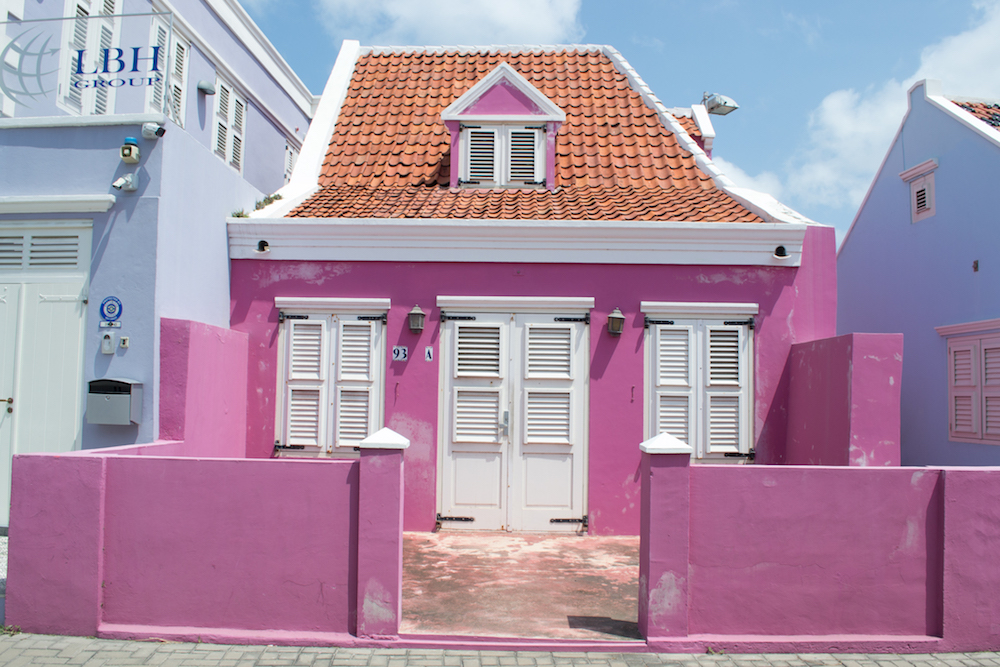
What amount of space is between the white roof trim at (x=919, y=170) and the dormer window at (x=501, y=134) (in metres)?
7.52

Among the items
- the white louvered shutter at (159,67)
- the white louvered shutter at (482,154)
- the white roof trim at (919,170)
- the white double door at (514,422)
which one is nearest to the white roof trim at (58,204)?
the white louvered shutter at (159,67)

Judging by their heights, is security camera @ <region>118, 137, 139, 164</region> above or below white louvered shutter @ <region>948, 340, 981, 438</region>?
above

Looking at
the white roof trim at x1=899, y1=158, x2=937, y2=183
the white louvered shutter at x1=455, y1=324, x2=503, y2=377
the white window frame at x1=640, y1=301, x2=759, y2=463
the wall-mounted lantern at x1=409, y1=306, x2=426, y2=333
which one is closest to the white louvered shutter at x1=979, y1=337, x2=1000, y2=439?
the white roof trim at x1=899, y1=158, x2=937, y2=183

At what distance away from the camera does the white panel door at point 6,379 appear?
6586 mm

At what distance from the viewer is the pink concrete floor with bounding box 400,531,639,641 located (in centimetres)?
504

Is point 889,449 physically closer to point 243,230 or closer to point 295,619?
point 295,619

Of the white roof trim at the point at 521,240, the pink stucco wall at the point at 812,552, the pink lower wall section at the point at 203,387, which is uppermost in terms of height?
the white roof trim at the point at 521,240

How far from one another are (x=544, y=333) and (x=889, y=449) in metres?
3.77

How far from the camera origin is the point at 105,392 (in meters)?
6.35

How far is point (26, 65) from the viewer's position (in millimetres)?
6980

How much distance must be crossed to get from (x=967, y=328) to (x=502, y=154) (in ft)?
26.9

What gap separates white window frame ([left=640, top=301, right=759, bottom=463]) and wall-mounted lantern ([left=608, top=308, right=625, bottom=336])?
30cm

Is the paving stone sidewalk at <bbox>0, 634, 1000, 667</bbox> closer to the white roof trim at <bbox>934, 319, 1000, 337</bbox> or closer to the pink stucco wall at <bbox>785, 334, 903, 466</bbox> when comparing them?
the pink stucco wall at <bbox>785, 334, 903, 466</bbox>

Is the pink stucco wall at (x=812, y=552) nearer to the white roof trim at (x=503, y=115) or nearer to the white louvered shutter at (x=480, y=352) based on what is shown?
the white louvered shutter at (x=480, y=352)
